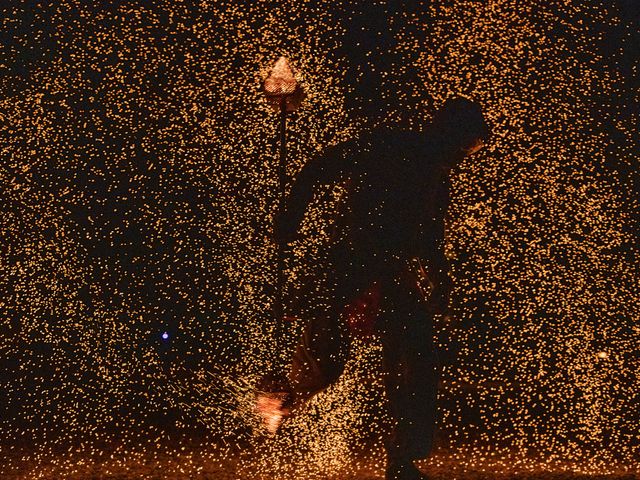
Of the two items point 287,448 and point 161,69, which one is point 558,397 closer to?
point 287,448

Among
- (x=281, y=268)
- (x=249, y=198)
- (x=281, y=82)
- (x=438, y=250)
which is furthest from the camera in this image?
(x=249, y=198)

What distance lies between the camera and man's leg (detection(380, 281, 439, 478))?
3.23 m

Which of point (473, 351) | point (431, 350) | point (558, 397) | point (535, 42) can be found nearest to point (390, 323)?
point (431, 350)

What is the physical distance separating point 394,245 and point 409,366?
494 millimetres

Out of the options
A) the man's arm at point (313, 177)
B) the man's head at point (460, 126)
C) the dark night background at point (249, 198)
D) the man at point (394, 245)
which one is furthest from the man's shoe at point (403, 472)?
the dark night background at point (249, 198)

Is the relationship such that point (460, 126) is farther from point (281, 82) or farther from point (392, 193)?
point (281, 82)

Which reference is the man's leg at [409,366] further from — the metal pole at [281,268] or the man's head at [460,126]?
the man's head at [460,126]

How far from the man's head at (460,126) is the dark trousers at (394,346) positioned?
524 mm

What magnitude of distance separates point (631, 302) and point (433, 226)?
533 centimetres

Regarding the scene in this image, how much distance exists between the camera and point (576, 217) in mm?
7367

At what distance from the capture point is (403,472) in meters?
3.21

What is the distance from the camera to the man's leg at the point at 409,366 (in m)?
3.23

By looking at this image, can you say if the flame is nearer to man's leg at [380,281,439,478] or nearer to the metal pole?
the metal pole

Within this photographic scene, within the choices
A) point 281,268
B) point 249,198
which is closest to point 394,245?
point 281,268
